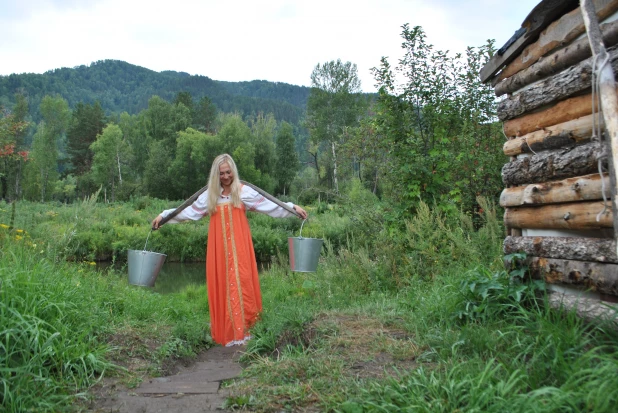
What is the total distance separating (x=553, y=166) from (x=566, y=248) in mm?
565

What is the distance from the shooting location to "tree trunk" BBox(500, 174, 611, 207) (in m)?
3.18

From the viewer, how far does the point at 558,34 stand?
360 cm

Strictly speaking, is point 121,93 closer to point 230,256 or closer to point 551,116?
point 230,256

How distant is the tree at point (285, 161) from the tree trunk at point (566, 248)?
1902 inches

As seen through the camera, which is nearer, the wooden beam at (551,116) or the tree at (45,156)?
the wooden beam at (551,116)

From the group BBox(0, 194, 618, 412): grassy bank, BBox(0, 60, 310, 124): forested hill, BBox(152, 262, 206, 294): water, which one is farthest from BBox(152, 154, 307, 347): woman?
BBox(0, 60, 310, 124): forested hill

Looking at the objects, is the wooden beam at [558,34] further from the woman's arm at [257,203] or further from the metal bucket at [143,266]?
the metal bucket at [143,266]

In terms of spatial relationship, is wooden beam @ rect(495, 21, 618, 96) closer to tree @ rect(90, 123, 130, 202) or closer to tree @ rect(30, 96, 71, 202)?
tree @ rect(90, 123, 130, 202)

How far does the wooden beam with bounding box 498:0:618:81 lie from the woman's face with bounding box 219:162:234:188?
2.98m

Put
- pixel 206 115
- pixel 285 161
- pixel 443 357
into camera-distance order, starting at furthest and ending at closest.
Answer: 1. pixel 206 115
2. pixel 285 161
3. pixel 443 357

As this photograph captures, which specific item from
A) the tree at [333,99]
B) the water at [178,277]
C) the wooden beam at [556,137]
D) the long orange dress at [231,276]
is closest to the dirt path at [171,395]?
the long orange dress at [231,276]

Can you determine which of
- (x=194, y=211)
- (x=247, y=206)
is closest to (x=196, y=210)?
(x=194, y=211)

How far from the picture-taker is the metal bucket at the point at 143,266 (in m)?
5.49

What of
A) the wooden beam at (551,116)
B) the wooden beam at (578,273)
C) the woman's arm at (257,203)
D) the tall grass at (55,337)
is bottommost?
the tall grass at (55,337)
